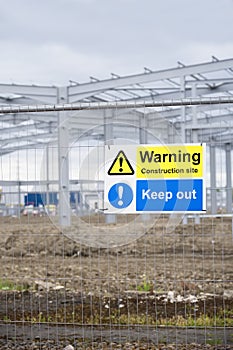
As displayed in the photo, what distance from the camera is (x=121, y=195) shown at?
5871mm

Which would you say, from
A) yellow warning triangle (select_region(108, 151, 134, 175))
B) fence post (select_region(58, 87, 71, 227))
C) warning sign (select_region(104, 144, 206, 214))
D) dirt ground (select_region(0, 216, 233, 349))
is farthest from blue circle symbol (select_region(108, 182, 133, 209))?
dirt ground (select_region(0, 216, 233, 349))

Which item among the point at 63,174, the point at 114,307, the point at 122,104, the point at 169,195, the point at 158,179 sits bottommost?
the point at 114,307

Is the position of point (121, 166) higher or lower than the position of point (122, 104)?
lower

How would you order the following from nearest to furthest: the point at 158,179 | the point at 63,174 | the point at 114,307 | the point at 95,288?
the point at 158,179 < the point at 63,174 < the point at 114,307 < the point at 95,288

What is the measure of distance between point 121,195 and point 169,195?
15.6 inches

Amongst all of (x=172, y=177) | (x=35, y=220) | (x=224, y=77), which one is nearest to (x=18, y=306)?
(x=35, y=220)

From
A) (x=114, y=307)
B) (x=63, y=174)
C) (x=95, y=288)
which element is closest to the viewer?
(x=63, y=174)

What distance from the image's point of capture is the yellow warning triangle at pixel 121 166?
5.85 meters

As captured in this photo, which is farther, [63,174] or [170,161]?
[63,174]

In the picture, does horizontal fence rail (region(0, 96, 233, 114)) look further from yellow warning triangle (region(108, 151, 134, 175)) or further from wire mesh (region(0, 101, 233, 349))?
yellow warning triangle (region(108, 151, 134, 175))

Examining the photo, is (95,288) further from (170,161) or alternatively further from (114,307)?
(170,161)

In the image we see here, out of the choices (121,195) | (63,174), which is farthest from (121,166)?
(63,174)

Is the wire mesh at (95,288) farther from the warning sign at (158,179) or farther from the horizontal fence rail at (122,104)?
the warning sign at (158,179)

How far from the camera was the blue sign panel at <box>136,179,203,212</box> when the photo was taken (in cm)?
578
